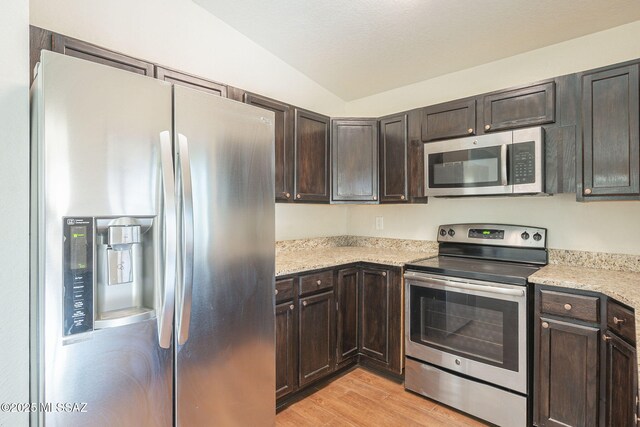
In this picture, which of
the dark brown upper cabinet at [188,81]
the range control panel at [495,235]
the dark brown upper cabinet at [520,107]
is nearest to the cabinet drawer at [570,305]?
the range control panel at [495,235]

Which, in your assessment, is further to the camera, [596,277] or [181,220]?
[596,277]

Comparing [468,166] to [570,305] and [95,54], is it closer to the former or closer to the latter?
[570,305]

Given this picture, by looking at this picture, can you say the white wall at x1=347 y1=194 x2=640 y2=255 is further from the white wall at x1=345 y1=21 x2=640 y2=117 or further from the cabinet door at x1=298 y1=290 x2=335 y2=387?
the cabinet door at x1=298 y1=290 x2=335 y2=387

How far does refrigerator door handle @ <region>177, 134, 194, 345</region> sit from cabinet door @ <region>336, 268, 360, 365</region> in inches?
56.0

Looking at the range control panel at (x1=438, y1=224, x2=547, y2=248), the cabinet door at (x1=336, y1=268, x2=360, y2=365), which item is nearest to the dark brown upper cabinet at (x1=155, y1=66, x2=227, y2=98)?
the cabinet door at (x1=336, y1=268, x2=360, y2=365)

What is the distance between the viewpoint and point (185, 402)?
1.33 m

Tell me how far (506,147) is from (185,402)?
241cm

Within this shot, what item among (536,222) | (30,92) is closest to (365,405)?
(536,222)

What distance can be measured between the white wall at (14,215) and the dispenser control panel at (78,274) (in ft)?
0.84

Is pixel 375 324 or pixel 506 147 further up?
pixel 506 147

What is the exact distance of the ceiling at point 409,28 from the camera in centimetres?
204

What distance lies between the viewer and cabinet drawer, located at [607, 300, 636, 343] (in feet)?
4.79

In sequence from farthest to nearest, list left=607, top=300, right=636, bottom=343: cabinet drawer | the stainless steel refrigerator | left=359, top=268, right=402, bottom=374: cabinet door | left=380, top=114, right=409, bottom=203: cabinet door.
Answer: left=380, top=114, right=409, bottom=203: cabinet door < left=359, top=268, right=402, bottom=374: cabinet door < left=607, top=300, right=636, bottom=343: cabinet drawer < the stainless steel refrigerator

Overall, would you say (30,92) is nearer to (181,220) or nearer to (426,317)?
(181,220)
